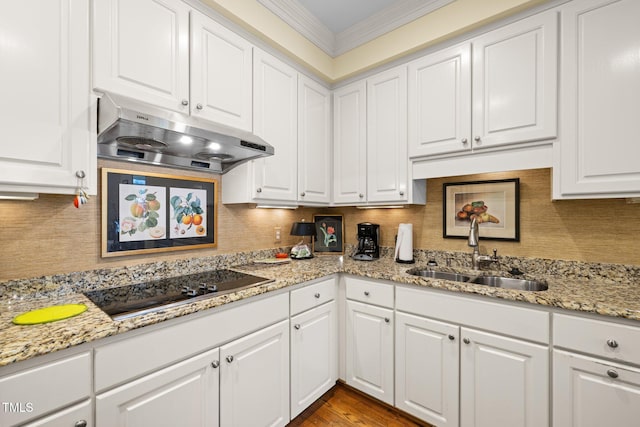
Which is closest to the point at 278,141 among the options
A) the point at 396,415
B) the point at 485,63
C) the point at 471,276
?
the point at 485,63

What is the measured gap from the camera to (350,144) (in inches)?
95.4

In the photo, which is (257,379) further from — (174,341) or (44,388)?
(44,388)

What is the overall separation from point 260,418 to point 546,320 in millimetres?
1490

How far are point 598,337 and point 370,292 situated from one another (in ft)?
3.57

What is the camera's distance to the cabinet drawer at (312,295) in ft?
5.57

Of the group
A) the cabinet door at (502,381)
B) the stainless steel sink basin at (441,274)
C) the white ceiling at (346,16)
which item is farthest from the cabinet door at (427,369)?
the white ceiling at (346,16)

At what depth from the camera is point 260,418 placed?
58.4 inches

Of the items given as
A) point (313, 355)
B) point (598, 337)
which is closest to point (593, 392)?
point (598, 337)

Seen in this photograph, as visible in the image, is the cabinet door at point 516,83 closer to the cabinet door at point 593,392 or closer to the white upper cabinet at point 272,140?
the cabinet door at point 593,392

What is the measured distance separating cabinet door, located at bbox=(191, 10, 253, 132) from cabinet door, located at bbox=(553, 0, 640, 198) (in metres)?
1.82

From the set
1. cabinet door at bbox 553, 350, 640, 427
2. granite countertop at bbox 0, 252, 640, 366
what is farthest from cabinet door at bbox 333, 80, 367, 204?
cabinet door at bbox 553, 350, 640, 427

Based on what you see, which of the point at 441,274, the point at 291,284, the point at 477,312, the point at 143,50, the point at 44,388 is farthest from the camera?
the point at 441,274

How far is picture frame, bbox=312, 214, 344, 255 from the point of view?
106 inches

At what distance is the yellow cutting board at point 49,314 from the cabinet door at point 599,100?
235 cm
